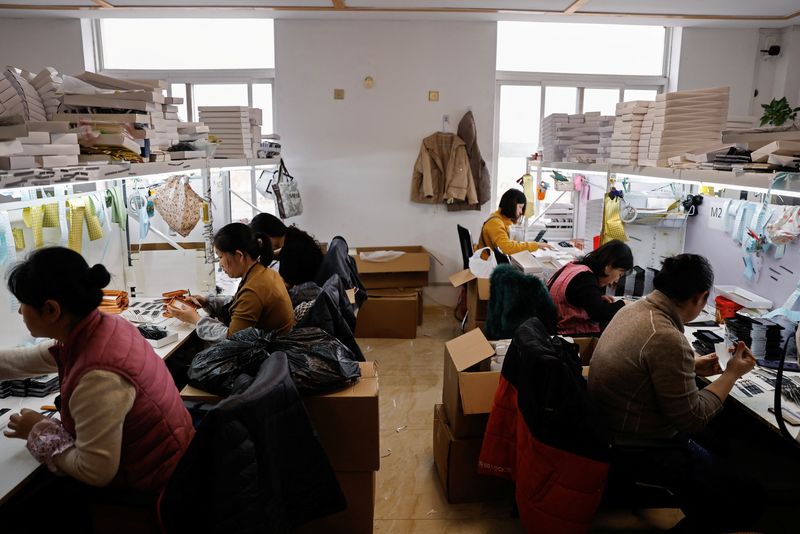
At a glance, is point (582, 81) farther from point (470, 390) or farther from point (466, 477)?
point (466, 477)

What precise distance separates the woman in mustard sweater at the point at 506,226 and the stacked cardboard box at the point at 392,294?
789mm

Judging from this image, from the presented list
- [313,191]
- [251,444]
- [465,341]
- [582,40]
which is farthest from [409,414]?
[582,40]

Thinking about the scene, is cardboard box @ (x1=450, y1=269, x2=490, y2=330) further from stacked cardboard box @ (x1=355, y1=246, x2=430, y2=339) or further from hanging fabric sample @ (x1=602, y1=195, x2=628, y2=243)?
hanging fabric sample @ (x1=602, y1=195, x2=628, y2=243)

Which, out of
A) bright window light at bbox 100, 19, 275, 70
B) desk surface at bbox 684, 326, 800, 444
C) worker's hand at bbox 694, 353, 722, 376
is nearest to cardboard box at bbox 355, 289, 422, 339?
bright window light at bbox 100, 19, 275, 70

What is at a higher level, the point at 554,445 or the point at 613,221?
the point at 613,221

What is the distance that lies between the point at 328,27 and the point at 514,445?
171 inches

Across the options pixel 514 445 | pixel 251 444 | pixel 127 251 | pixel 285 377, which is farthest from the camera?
pixel 127 251

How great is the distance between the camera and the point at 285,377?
5.58 ft

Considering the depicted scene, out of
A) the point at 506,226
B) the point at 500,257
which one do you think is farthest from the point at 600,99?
the point at 500,257

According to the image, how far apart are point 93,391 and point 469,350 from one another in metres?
1.60

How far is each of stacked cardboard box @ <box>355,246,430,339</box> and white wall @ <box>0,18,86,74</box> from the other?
3.16 metres

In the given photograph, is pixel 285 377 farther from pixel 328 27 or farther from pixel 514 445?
pixel 328 27

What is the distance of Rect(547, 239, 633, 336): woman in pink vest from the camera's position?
2.94 meters

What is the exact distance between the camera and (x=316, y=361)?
209 centimetres
